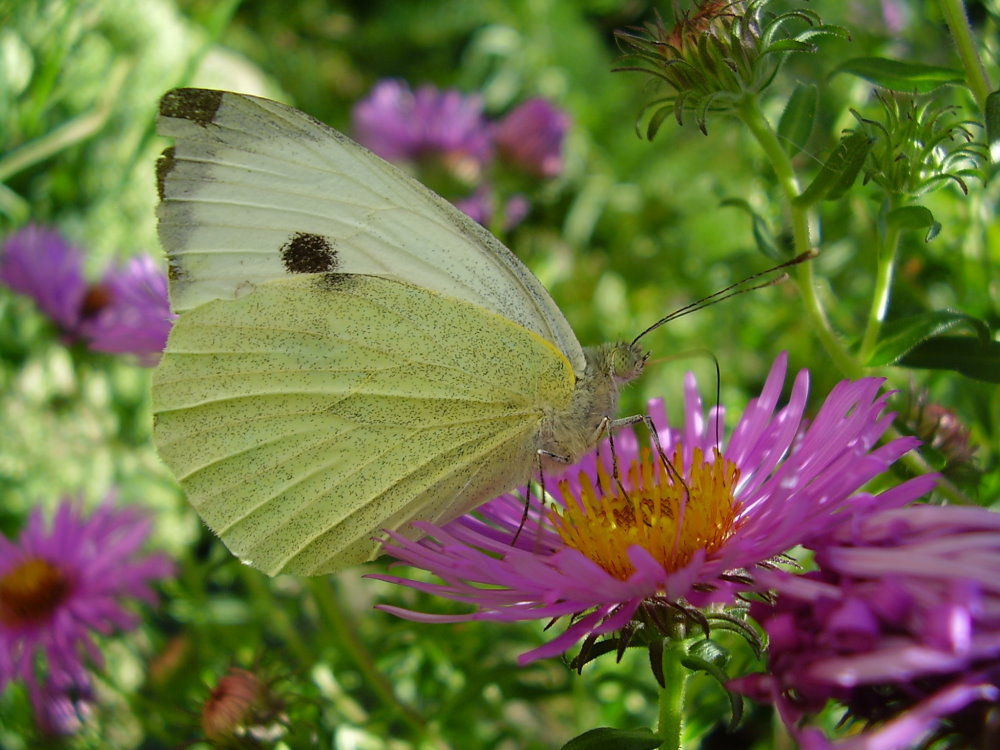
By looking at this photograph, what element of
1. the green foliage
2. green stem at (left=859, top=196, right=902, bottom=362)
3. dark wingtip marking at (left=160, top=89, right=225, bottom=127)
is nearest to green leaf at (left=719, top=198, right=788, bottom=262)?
the green foliage

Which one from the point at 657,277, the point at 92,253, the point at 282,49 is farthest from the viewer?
the point at 282,49

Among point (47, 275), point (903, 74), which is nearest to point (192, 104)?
point (903, 74)

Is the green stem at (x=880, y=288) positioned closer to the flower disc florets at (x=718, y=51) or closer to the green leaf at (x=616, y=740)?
the flower disc florets at (x=718, y=51)

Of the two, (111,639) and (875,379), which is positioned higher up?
(875,379)

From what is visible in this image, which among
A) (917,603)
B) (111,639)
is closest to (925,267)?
(917,603)

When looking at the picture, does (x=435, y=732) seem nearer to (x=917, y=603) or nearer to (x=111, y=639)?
(x=111, y=639)

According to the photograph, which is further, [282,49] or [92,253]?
[282,49]
